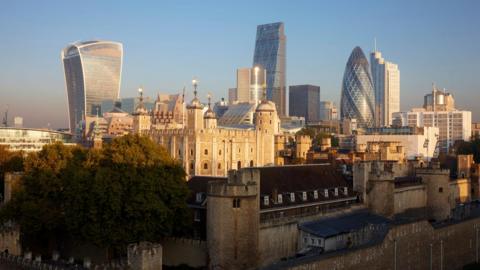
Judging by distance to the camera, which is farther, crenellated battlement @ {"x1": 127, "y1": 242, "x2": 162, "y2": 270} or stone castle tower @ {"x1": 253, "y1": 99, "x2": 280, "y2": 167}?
stone castle tower @ {"x1": 253, "y1": 99, "x2": 280, "y2": 167}

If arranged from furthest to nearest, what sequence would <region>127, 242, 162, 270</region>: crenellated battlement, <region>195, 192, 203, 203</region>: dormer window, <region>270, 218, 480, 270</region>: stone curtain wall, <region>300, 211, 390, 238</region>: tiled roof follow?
<region>195, 192, 203, 203</region>: dormer window → <region>300, 211, 390, 238</region>: tiled roof → <region>270, 218, 480, 270</region>: stone curtain wall → <region>127, 242, 162, 270</region>: crenellated battlement

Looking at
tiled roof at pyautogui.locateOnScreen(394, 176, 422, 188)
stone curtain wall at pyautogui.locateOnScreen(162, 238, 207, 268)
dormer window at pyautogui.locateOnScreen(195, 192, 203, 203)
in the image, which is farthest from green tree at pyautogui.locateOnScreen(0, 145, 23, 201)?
tiled roof at pyautogui.locateOnScreen(394, 176, 422, 188)

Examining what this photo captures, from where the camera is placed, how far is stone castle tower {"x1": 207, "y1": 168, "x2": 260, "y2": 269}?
40.2m

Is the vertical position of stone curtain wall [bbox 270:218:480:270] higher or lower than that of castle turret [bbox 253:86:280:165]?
lower

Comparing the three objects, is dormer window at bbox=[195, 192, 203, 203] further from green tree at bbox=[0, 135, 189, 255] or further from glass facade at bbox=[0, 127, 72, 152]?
glass facade at bbox=[0, 127, 72, 152]

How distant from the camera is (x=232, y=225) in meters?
40.2

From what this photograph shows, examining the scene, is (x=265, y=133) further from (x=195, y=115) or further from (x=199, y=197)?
(x=199, y=197)

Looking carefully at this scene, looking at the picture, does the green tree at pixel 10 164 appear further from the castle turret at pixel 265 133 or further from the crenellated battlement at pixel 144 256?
the castle turret at pixel 265 133

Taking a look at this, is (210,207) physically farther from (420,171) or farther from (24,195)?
(420,171)

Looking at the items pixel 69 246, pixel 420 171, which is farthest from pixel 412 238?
pixel 69 246

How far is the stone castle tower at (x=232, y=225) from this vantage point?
4022 cm

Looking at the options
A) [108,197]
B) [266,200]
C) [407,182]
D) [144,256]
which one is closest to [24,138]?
[407,182]

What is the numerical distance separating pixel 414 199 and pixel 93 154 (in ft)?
112

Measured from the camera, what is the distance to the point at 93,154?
5100 centimetres
